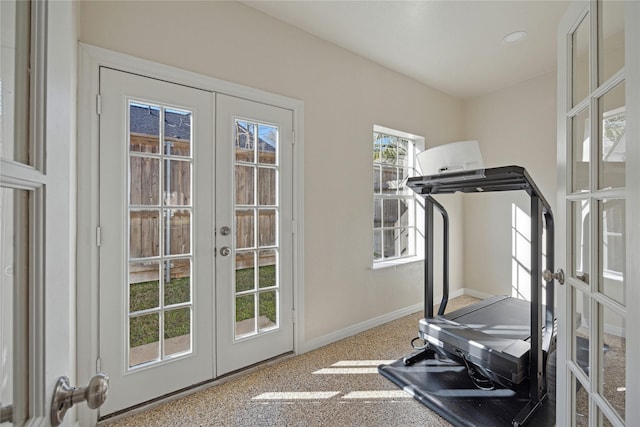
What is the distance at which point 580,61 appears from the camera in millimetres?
1188

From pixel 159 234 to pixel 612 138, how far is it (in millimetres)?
2249

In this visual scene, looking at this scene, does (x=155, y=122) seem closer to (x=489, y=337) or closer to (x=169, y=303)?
(x=169, y=303)

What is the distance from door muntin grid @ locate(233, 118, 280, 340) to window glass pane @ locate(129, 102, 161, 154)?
52 centimetres

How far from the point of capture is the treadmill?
5.68ft

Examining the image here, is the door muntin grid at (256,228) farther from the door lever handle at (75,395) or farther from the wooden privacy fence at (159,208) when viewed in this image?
the door lever handle at (75,395)

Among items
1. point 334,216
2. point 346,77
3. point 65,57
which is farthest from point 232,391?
point 346,77

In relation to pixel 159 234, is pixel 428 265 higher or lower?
lower

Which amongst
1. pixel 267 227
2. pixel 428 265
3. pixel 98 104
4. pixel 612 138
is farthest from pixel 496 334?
pixel 98 104

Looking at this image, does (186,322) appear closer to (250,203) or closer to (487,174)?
(250,203)

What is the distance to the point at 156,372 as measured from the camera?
1901 mm

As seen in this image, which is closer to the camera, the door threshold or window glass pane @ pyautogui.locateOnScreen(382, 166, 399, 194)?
the door threshold

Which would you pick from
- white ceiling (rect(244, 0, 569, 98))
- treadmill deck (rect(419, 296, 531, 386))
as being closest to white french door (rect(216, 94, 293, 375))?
white ceiling (rect(244, 0, 569, 98))

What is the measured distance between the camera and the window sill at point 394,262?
318 centimetres

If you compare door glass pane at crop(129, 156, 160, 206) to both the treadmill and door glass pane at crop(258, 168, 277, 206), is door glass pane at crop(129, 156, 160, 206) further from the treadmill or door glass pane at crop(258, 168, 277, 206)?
the treadmill
